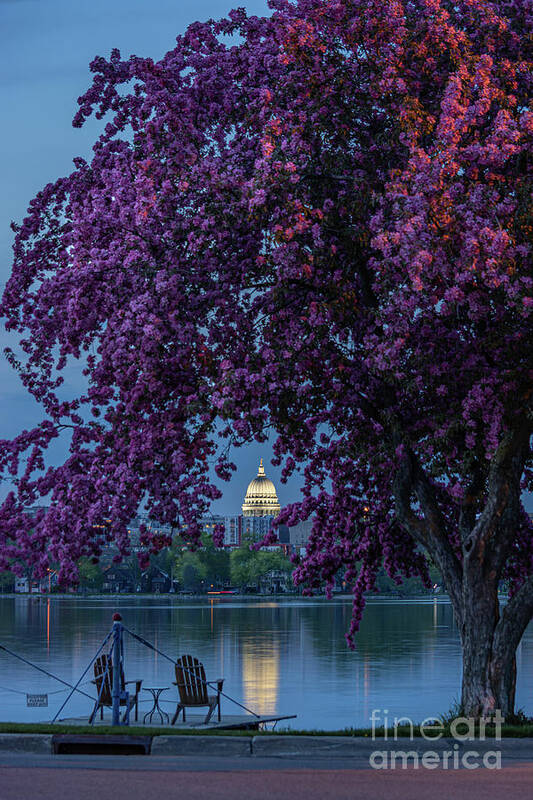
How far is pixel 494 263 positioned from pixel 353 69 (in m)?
4.62

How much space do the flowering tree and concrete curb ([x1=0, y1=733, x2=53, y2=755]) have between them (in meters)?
4.46

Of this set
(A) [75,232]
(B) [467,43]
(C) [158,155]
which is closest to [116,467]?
(A) [75,232]

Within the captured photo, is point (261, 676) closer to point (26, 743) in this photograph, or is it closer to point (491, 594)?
point (491, 594)

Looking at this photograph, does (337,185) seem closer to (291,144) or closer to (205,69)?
(291,144)

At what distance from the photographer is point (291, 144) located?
717 inches

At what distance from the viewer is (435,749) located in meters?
15.6

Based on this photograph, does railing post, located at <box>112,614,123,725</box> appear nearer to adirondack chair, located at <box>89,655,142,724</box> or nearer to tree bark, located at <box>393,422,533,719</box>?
adirondack chair, located at <box>89,655,142,724</box>

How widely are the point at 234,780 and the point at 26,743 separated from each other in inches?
154

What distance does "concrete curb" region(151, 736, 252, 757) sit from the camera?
15.4 meters

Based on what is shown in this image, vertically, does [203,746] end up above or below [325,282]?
below

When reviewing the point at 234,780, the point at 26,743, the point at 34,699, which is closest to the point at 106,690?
the point at 34,699

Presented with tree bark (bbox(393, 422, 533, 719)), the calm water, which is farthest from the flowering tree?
the calm water

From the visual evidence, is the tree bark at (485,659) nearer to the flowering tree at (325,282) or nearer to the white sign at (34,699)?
the flowering tree at (325,282)

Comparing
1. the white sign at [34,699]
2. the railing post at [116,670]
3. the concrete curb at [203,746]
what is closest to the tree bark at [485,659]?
the concrete curb at [203,746]
